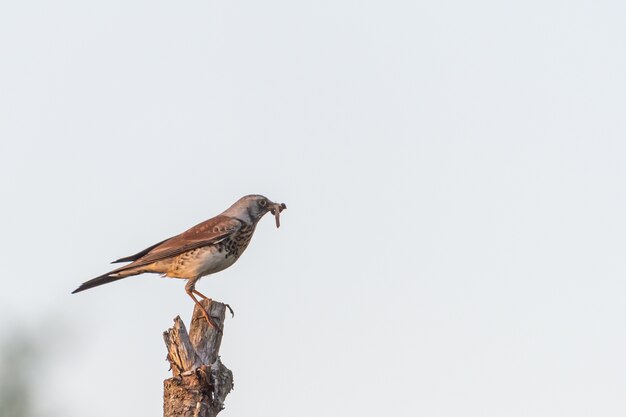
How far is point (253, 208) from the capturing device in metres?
13.9

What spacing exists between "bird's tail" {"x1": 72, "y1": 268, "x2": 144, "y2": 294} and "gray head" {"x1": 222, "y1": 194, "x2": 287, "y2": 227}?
1.35 metres

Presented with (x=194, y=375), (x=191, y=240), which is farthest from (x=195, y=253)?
(x=194, y=375)

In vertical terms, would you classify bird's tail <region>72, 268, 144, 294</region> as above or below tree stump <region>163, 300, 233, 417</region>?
above

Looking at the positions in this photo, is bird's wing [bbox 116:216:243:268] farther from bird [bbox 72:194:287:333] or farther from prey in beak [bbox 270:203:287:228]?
prey in beak [bbox 270:203:287:228]

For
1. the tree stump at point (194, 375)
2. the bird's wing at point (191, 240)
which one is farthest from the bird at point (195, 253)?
the tree stump at point (194, 375)

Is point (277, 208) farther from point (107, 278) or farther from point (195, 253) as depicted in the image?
point (107, 278)

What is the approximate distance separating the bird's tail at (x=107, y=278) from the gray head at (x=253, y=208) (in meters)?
1.35

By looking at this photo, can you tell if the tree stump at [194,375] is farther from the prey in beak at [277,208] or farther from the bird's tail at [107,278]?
the prey in beak at [277,208]

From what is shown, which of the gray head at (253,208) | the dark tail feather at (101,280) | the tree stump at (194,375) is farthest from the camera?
the gray head at (253,208)

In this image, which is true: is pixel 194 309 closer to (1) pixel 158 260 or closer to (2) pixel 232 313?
(2) pixel 232 313

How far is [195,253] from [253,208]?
3.52 ft

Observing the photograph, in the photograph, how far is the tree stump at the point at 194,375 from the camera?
9461 millimetres

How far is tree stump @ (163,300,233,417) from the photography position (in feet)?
31.0

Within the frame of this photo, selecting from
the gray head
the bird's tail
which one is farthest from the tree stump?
the gray head
